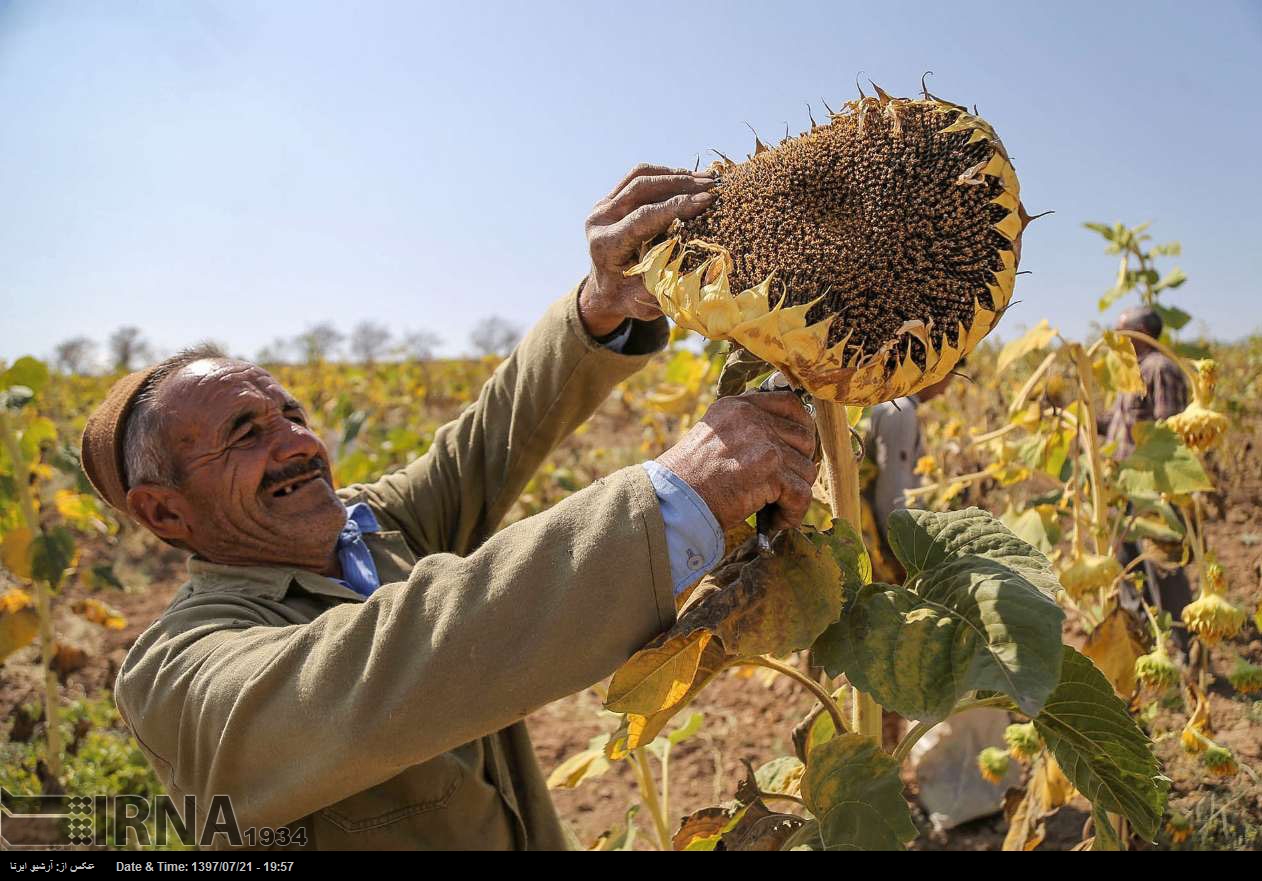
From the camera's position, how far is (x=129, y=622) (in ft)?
24.6

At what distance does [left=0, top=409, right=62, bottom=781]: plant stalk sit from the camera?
4.61 m

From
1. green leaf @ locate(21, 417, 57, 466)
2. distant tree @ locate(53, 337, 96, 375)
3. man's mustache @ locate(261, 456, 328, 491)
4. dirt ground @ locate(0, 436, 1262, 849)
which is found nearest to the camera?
man's mustache @ locate(261, 456, 328, 491)

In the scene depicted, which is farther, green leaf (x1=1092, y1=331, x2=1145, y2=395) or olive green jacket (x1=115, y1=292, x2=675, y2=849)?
green leaf (x1=1092, y1=331, x2=1145, y2=395)

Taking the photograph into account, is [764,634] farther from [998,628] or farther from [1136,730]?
[1136,730]

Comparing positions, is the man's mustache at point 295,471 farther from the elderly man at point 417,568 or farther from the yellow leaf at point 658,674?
the yellow leaf at point 658,674

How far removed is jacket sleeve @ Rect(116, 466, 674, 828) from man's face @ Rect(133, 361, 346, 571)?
79cm

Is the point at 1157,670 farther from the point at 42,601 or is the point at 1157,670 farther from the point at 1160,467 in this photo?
the point at 42,601

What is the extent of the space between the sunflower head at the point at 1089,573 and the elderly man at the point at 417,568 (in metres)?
1.37

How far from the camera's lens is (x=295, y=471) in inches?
88.1

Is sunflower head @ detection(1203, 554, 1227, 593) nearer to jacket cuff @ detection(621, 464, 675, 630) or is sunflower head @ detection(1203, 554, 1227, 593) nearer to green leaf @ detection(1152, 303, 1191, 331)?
green leaf @ detection(1152, 303, 1191, 331)

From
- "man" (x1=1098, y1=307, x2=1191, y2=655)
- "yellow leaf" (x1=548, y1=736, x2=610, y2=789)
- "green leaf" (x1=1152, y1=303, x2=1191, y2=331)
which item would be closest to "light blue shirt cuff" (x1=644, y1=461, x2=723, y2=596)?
"yellow leaf" (x1=548, y1=736, x2=610, y2=789)

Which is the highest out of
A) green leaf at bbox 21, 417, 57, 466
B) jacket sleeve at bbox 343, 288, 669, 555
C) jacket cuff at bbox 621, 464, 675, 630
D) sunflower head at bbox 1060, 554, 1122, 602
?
green leaf at bbox 21, 417, 57, 466

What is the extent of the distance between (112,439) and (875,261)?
1.89 meters

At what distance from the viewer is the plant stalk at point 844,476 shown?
56.3 inches
